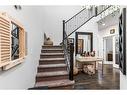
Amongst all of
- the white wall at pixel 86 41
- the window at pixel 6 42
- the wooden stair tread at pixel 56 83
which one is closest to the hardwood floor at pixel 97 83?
the wooden stair tread at pixel 56 83

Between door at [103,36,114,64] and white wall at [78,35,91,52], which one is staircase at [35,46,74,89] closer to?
white wall at [78,35,91,52]

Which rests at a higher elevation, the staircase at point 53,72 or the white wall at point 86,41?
the white wall at point 86,41

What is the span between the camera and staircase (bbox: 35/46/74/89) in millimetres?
3772

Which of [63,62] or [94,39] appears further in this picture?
[94,39]

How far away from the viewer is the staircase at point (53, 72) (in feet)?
12.4

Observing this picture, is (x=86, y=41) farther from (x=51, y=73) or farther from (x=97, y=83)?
(x=51, y=73)

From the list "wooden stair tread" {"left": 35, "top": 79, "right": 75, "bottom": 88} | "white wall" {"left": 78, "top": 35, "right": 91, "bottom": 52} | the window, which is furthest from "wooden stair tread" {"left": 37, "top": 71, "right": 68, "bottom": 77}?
"white wall" {"left": 78, "top": 35, "right": 91, "bottom": 52}

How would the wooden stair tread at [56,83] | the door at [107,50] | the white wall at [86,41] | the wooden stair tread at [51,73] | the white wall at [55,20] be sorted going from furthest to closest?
the door at [107,50] → the white wall at [86,41] → the white wall at [55,20] → the wooden stair tread at [51,73] → the wooden stair tread at [56,83]

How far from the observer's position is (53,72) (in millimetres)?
4234

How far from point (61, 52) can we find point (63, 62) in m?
0.76

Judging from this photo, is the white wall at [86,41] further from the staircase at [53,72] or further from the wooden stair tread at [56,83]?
the wooden stair tread at [56,83]

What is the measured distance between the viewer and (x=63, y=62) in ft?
15.9
